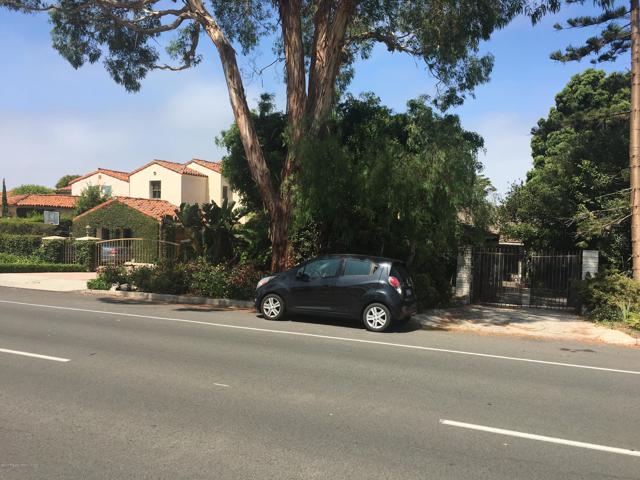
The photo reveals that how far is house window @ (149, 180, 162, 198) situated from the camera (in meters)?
43.3

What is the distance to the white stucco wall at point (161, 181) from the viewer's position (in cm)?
4178

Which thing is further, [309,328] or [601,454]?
[309,328]

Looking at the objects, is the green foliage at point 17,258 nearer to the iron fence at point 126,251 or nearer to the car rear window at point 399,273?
the iron fence at point 126,251

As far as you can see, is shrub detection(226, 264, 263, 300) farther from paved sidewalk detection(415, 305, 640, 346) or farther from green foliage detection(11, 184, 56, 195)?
green foliage detection(11, 184, 56, 195)

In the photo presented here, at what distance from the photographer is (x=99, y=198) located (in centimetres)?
4238

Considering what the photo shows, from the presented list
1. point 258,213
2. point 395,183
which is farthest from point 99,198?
point 395,183

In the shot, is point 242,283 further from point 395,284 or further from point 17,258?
point 17,258

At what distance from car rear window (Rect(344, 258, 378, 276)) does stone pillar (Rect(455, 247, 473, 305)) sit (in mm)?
5995

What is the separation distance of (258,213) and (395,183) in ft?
23.3

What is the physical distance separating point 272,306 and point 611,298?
8.22m

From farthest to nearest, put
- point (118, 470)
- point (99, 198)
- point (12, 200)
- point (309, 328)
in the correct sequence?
point (12, 200) < point (99, 198) < point (309, 328) < point (118, 470)

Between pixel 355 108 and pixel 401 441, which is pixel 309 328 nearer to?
pixel 401 441

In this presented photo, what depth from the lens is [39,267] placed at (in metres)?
25.4

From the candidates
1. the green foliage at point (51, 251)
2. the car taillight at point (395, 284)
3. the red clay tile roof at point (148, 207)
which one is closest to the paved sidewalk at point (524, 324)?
the car taillight at point (395, 284)
